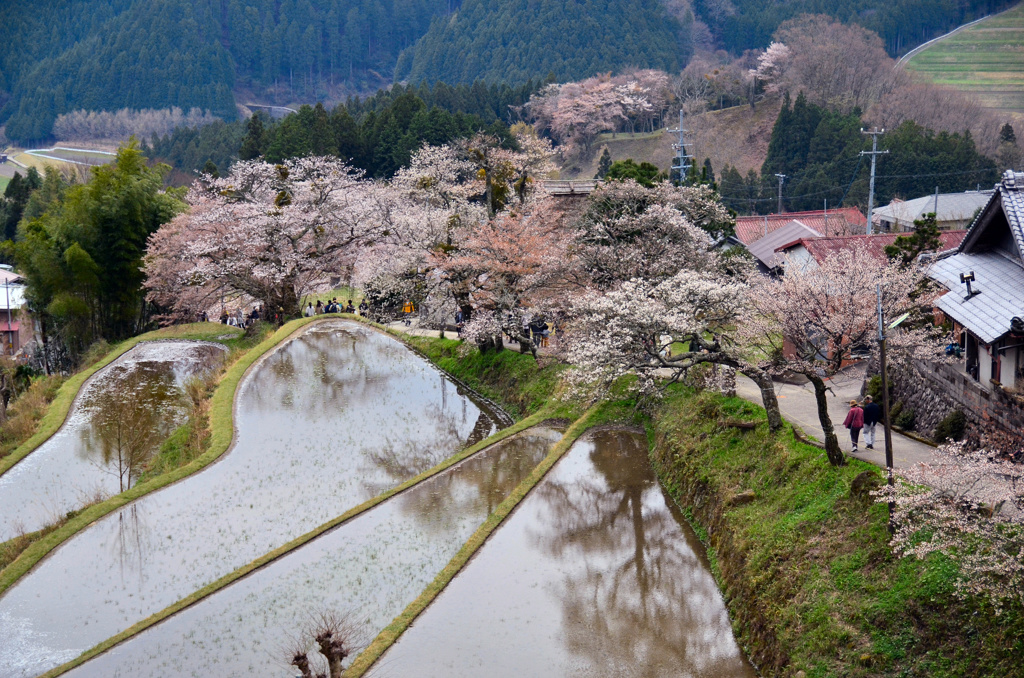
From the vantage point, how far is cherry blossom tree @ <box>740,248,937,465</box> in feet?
50.0

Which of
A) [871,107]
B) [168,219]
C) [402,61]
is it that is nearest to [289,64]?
[402,61]

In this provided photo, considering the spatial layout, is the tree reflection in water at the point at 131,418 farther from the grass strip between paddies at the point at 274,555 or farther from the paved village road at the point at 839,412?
the paved village road at the point at 839,412

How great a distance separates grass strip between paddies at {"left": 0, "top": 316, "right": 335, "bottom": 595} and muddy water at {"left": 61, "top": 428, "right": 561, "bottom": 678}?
4.08 m

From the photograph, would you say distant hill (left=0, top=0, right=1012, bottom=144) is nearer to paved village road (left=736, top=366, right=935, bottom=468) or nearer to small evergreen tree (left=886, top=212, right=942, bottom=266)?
small evergreen tree (left=886, top=212, right=942, bottom=266)

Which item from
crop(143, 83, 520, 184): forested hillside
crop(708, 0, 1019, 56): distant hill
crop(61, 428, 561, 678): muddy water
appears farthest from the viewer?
crop(708, 0, 1019, 56): distant hill

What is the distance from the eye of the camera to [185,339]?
36688mm

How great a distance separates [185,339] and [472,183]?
13852mm

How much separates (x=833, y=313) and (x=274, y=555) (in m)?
11.2

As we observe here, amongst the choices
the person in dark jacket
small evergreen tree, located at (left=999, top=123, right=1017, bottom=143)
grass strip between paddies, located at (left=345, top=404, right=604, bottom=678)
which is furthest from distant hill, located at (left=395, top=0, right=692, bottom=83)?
the person in dark jacket

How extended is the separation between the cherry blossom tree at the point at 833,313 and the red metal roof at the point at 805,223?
2341 centimetres

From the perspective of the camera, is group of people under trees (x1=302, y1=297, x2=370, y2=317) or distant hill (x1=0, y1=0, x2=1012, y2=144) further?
distant hill (x1=0, y1=0, x2=1012, y2=144)

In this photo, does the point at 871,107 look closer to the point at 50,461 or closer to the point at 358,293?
the point at 358,293

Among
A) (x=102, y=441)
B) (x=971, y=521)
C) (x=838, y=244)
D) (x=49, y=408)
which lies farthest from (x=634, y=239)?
(x=49, y=408)

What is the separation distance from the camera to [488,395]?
28109mm
